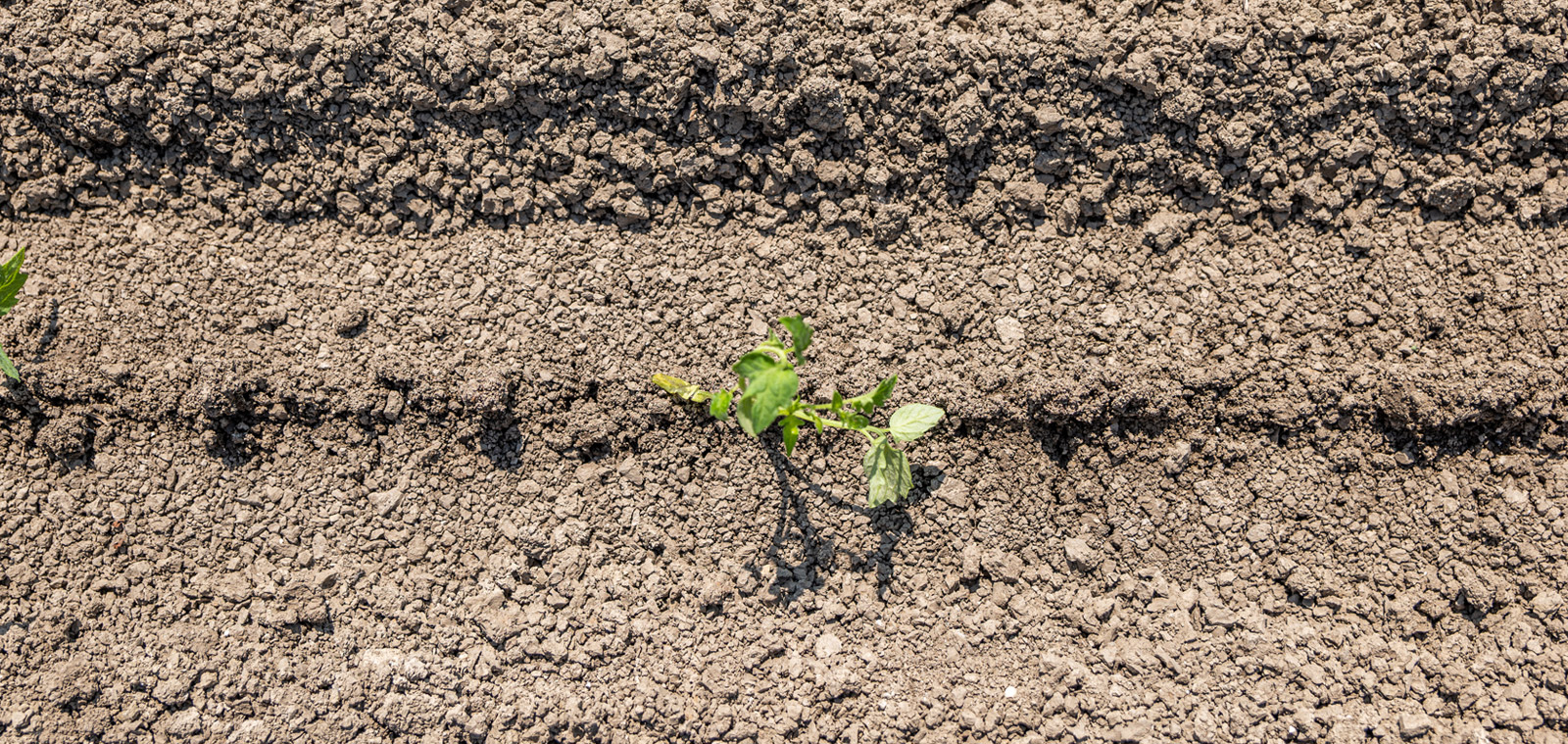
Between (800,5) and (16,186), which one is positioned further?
(16,186)

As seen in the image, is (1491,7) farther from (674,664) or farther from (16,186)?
(16,186)

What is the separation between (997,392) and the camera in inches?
81.9

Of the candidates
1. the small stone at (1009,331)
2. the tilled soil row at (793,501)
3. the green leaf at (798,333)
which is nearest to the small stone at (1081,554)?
the tilled soil row at (793,501)

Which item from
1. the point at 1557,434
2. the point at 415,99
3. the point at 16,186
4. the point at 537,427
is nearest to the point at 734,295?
the point at 537,427

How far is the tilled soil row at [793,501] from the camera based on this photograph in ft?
6.81

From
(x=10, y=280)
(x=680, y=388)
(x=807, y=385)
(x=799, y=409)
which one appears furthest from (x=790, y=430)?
(x=10, y=280)

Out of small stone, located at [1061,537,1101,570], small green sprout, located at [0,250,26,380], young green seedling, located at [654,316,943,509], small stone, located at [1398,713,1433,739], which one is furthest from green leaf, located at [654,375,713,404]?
small stone, located at [1398,713,1433,739]

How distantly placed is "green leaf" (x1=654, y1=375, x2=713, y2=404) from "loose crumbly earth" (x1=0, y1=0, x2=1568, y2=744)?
84 millimetres

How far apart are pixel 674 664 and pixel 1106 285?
140cm

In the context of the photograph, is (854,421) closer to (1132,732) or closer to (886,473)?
(886,473)

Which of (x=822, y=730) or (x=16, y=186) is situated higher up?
(x=16, y=186)

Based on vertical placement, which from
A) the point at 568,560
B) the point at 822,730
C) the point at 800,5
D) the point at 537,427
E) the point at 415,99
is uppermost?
the point at 800,5

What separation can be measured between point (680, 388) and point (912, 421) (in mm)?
543

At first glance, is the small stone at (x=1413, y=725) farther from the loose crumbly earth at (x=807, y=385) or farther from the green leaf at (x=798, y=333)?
the green leaf at (x=798, y=333)
